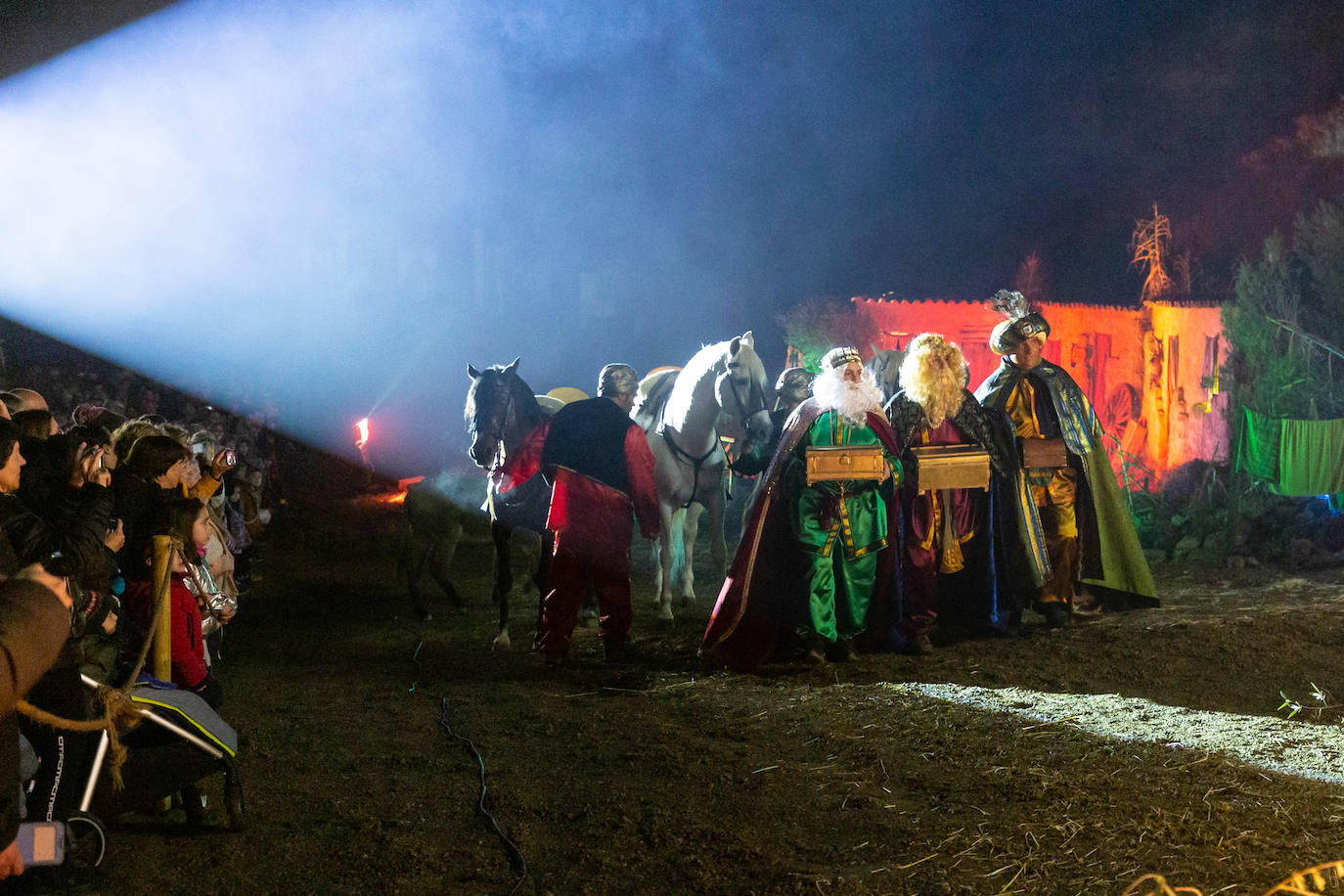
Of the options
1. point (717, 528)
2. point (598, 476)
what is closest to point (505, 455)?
point (598, 476)

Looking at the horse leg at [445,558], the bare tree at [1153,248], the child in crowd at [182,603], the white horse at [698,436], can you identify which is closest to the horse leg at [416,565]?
the horse leg at [445,558]

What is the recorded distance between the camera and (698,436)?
827cm

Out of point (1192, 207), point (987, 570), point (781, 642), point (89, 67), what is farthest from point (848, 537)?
point (1192, 207)

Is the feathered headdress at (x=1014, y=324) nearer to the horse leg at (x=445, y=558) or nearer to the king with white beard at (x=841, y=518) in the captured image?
the king with white beard at (x=841, y=518)

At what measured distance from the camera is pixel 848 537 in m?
6.42

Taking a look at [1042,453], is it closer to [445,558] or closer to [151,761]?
[445,558]

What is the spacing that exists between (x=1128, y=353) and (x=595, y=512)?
13601 mm

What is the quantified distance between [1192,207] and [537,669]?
17897mm

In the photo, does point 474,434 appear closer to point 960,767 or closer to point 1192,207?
point 960,767

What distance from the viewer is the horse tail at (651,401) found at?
895 centimetres

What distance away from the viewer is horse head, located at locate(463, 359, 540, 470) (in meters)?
6.93

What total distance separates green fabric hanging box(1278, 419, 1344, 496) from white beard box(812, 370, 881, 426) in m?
6.42

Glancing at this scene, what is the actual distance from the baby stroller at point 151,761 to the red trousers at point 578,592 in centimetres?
294

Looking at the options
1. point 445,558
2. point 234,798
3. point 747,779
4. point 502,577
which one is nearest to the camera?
point 234,798
